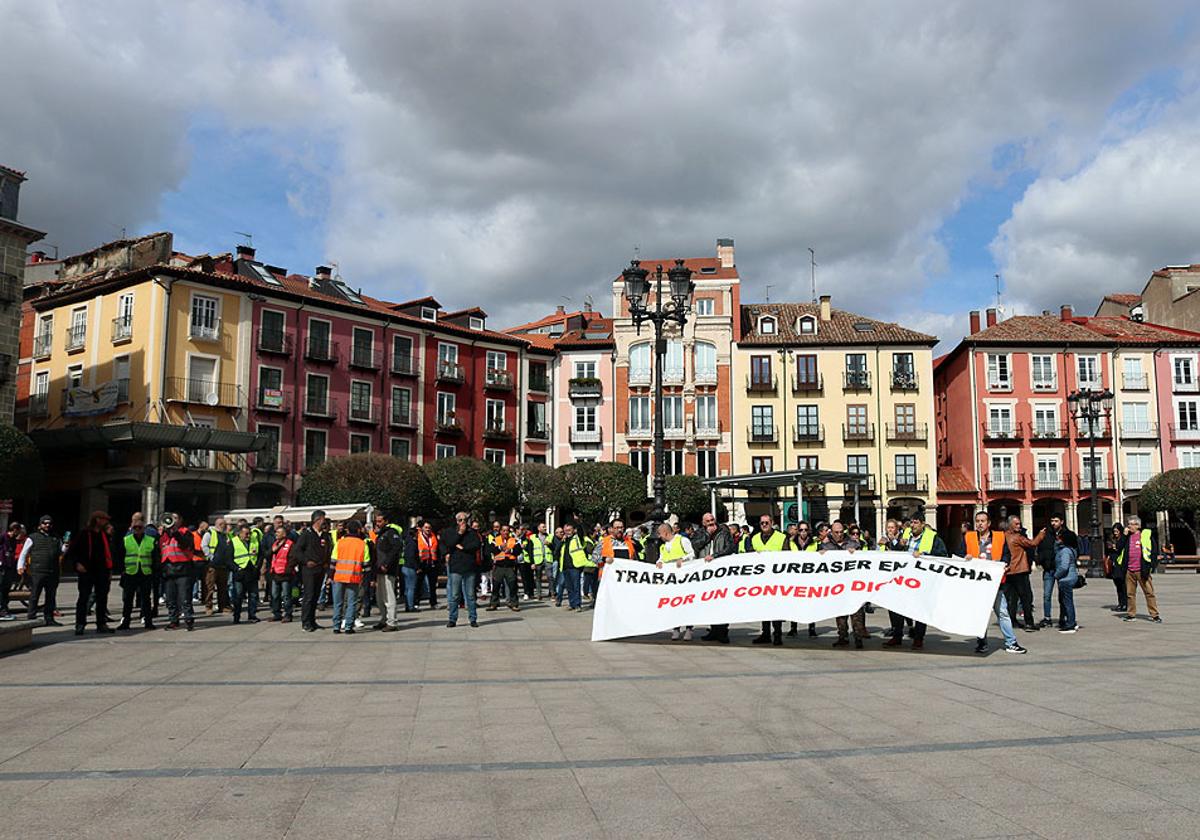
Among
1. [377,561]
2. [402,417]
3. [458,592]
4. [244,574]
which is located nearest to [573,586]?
[458,592]

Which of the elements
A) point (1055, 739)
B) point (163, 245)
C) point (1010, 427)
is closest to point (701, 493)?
point (1010, 427)

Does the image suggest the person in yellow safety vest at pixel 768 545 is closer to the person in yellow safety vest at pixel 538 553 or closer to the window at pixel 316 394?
the person in yellow safety vest at pixel 538 553

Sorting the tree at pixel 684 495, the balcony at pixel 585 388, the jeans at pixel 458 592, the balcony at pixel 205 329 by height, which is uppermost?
the balcony at pixel 205 329

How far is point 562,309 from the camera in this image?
69.3 meters

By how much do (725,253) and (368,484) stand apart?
1063 inches

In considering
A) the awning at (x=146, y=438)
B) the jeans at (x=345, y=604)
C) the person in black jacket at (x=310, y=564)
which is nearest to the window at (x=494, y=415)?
the awning at (x=146, y=438)

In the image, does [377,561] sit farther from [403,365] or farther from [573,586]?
[403,365]

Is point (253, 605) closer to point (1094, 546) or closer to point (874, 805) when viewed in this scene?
point (874, 805)

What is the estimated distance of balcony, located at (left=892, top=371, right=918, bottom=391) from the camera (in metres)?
53.1

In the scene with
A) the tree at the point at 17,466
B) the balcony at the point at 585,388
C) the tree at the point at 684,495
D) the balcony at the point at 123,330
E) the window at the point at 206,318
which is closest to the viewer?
the tree at the point at 17,466

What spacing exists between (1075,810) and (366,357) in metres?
44.9

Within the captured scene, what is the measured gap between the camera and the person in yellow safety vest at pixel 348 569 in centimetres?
1415

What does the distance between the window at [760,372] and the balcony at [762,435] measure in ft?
7.71

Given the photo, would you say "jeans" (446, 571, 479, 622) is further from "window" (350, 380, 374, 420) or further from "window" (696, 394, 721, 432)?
"window" (696, 394, 721, 432)
